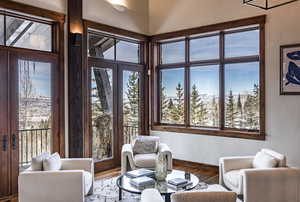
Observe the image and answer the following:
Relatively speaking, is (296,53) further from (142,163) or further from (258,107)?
(142,163)

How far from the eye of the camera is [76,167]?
13.2 feet

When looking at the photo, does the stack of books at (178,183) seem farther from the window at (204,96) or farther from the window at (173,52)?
the window at (173,52)

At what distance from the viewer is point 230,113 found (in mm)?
5684

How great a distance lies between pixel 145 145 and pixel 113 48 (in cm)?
228

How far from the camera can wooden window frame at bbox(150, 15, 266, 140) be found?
16.9 ft

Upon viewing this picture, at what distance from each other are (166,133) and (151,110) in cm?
70

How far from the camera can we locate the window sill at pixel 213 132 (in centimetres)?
521

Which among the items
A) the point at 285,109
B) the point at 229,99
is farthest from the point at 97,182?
the point at 285,109

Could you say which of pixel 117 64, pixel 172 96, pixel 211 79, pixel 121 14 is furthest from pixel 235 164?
pixel 121 14

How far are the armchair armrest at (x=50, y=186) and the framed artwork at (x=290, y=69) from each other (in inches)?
146

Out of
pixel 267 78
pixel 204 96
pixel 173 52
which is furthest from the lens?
pixel 173 52

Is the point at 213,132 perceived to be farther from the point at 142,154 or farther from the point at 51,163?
the point at 51,163

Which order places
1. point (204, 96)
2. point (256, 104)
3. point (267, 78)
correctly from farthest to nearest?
point (204, 96), point (256, 104), point (267, 78)

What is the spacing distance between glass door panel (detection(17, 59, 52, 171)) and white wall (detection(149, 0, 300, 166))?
108 inches
